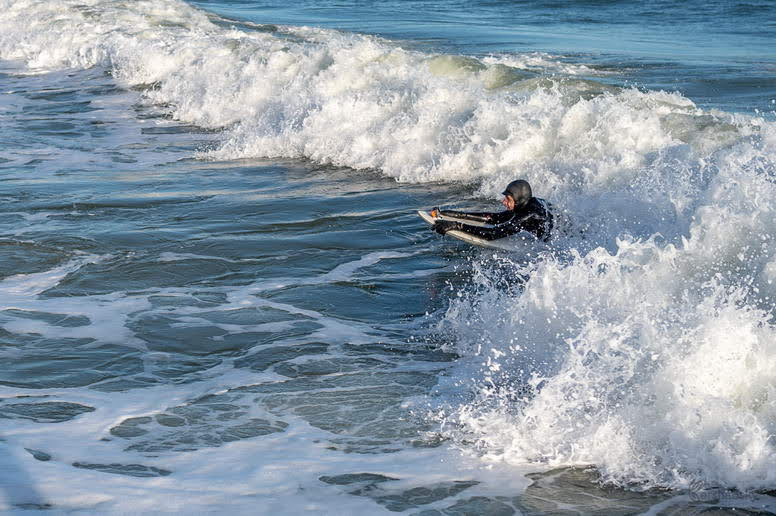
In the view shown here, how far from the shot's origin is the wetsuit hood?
9984mm

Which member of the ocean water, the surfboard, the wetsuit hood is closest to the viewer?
the ocean water

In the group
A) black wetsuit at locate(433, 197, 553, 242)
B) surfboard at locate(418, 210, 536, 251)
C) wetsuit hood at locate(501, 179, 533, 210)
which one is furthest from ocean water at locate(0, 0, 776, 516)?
wetsuit hood at locate(501, 179, 533, 210)

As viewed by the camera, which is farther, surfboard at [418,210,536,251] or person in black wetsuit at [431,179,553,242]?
surfboard at [418,210,536,251]

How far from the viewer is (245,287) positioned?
9.24 m

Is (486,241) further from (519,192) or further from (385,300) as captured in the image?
(385,300)

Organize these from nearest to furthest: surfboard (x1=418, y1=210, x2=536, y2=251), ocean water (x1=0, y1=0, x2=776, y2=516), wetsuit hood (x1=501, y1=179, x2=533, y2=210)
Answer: ocean water (x1=0, y1=0, x2=776, y2=516) < wetsuit hood (x1=501, y1=179, x2=533, y2=210) < surfboard (x1=418, y1=210, x2=536, y2=251)

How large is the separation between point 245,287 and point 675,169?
5.25 meters

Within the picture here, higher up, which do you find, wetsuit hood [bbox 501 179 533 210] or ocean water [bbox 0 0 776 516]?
wetsuit hood [bbox 501 179 533 210]

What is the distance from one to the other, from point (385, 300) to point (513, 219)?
74.3 inches

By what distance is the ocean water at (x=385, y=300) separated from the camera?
5566 mm

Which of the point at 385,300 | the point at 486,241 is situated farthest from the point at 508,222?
the point at 385,300

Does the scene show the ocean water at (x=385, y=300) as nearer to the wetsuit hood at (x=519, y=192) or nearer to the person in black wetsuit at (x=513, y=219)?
the person in black wetsuit at (x=513, y=219)

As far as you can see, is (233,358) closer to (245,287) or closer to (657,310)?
(245,287)

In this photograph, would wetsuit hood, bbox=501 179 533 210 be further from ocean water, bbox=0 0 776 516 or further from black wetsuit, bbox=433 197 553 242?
ocean water, bbox=0 0 776 516
